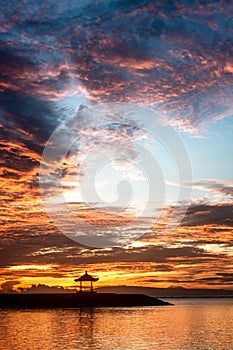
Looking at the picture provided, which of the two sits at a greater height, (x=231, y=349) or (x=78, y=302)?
(x=78, y=302)

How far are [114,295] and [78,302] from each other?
11.7m

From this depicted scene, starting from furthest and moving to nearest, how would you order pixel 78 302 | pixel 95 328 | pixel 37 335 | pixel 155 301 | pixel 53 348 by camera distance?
pixel 155 301 < pixel 78 302 < pixel 95 328 < pixel 37 335 < pixel 53 348

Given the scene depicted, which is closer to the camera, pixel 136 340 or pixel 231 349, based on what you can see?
pixel 231 349

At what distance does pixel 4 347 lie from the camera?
136ft

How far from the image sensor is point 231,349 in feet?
137

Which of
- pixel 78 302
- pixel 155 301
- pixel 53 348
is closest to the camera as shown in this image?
pixel 53 348

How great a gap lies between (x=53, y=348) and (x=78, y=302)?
6262cm

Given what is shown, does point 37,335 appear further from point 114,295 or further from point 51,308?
point 114,295

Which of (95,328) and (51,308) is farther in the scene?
(51,308)

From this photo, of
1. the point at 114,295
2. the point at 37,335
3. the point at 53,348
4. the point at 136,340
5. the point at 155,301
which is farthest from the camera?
the point at 155,301

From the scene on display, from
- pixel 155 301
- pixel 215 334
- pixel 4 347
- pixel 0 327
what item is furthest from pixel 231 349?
pixel 155 301

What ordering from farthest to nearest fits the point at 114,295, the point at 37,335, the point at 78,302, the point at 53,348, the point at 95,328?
the point at 114,295 → the point at 78,302 → the point at 95,328 → the point at 37,335 → the point at 53,348

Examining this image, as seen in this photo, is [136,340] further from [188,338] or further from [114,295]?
[114,295]

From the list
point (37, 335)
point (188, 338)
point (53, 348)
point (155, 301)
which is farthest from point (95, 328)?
point (155, 301)
